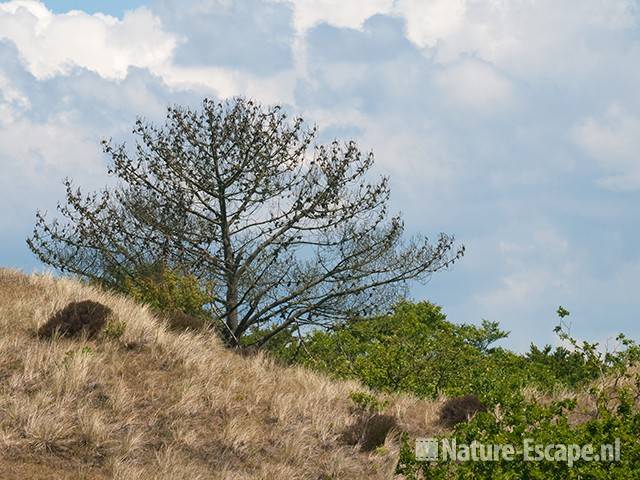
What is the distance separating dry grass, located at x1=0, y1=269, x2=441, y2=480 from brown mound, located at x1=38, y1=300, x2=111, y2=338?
28cm

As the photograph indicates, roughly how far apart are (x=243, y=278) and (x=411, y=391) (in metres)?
6.72

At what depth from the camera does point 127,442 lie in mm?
12305

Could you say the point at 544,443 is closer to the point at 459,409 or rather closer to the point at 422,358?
the point at 459,409

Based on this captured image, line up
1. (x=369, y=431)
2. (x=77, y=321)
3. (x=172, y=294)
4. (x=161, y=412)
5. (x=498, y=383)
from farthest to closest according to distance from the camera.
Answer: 1. (x=172, y=294)
2. (x=498, y=383)
3. (x=77, y=321)
4. (x=369, y=431)
5. (x=161, y=412)

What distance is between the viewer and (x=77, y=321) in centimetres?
1595

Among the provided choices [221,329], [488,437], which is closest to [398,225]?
[221,329]

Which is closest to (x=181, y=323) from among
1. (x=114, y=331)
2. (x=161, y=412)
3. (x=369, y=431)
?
(x=114, y=331)

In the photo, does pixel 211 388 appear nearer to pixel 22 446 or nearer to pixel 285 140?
pixel 22 446

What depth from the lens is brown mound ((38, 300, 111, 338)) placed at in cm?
1564

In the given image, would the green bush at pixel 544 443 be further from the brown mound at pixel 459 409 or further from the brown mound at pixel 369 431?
the brown mound at pixel 459 409

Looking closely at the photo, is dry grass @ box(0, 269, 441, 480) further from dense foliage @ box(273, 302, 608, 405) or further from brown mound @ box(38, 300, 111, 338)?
dense foliage @ box(273, 302, 608, 405)

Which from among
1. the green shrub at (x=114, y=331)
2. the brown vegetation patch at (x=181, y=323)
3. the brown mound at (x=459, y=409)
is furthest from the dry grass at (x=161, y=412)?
the brown vegetation patch at (x=181, y=323)

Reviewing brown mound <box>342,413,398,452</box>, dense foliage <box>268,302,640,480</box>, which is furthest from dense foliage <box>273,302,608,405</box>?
brown mound <box>342,413,398,452</box>

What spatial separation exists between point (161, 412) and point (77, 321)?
3.33m
